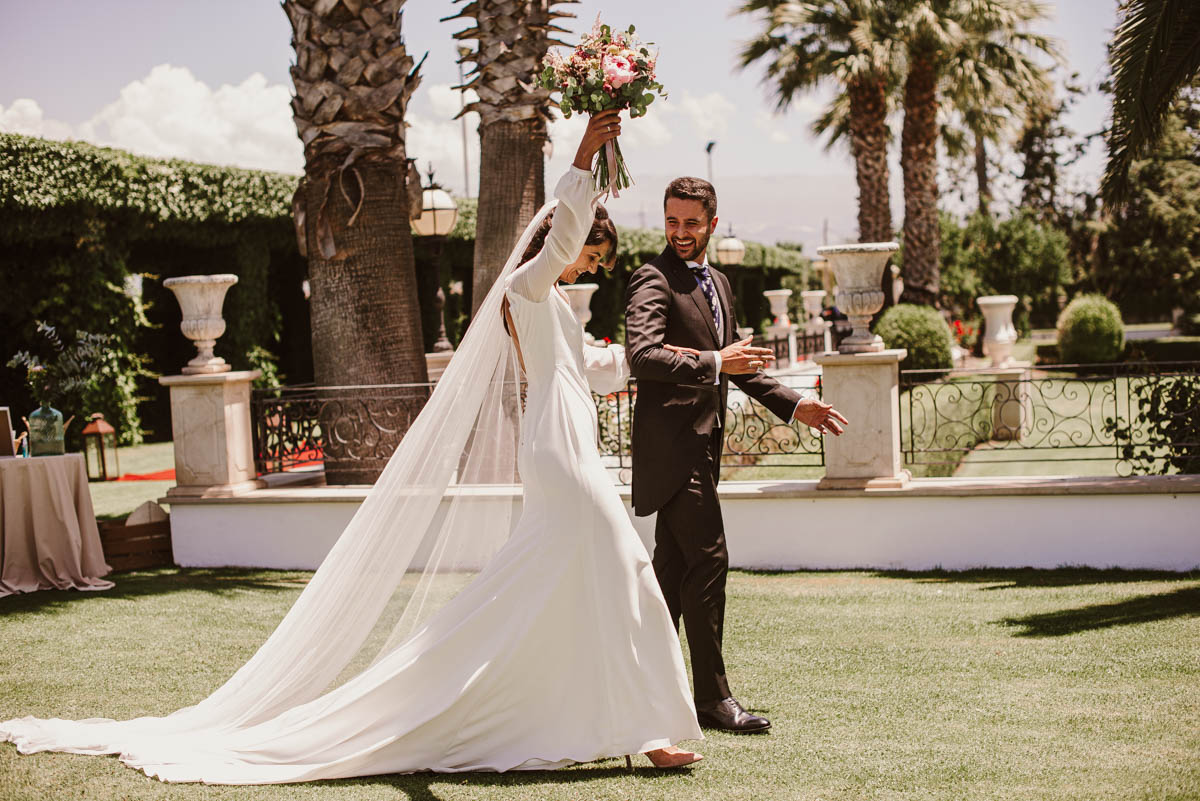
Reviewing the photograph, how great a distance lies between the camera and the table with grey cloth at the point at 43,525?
785cm

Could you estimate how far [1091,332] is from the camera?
2652cm

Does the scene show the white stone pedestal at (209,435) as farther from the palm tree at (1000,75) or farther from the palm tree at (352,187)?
the palm tree at (1000,75)

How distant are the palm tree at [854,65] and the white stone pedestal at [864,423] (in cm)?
1659

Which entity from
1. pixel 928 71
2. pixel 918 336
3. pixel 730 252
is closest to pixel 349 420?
pixel 730 252

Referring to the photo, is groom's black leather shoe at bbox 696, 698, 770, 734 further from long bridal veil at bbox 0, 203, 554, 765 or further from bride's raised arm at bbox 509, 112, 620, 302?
bride's raised arm at bbox 509, 112, 620, 302

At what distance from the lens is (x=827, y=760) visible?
4039 mm

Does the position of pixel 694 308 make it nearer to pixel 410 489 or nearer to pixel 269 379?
pixel 410 489

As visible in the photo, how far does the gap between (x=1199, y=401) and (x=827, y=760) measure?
17.4 feet

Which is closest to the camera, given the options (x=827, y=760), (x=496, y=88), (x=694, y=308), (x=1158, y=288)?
(x=827, y=760)

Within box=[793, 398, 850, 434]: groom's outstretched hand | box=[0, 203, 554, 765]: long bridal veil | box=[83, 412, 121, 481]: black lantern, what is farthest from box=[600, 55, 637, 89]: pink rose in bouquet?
box=[83, 412, 121, 481]: black lantern

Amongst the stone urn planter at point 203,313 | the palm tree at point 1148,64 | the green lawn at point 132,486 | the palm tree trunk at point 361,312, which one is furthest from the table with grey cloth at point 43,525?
the palm tree at point 1148,64

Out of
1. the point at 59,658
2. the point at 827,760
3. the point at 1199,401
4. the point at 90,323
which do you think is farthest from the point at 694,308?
the point at 90,323

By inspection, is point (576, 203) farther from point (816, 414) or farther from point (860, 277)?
point (860, 277)

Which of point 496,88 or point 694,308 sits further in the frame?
point 496,88
